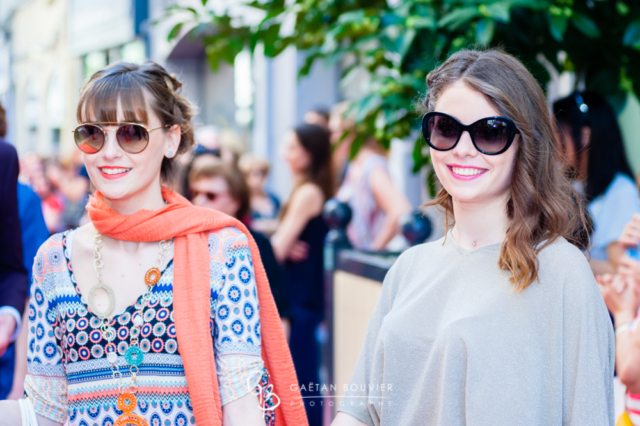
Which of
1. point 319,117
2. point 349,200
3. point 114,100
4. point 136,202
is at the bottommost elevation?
point 349,200

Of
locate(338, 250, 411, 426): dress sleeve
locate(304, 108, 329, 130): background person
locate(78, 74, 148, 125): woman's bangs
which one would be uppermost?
locate(304, 108, 329, 130): background person

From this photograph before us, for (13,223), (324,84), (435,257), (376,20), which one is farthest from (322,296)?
(324,84)

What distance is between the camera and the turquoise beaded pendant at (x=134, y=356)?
5.78 feet

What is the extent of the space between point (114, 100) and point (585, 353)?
139cm

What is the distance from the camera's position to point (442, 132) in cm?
179

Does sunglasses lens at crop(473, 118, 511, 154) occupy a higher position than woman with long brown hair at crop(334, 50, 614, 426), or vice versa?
sunglasses lens at crop(473, 118, 511, 154)

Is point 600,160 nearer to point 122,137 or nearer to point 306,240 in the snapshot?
point 306,240

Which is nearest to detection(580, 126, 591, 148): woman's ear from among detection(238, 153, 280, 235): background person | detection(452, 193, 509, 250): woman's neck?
detection(452, 193, 509, 250): woman's neck

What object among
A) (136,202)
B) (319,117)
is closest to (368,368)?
(136,202)

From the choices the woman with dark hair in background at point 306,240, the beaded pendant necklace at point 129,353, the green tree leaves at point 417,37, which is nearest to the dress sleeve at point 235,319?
the beaded pendant necklace at point 129,353

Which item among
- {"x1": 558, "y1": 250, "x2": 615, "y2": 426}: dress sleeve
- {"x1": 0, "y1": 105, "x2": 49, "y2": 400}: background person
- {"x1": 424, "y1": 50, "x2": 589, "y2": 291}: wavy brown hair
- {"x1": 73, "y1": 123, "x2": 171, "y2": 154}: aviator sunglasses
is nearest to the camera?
{"x1": 558, "y1": 250, "x2": 615, "y2": 426}: dress sleeve

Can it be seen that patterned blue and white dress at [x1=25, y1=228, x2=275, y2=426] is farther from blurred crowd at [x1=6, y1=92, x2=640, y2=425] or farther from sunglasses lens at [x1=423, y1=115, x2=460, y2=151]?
sunglasses lens at [x1=423, y1=115, x2=460, y2=151]

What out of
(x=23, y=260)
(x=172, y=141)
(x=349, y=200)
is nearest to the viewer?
(x=172, y=141)

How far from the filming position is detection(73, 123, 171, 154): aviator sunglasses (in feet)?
6.06
